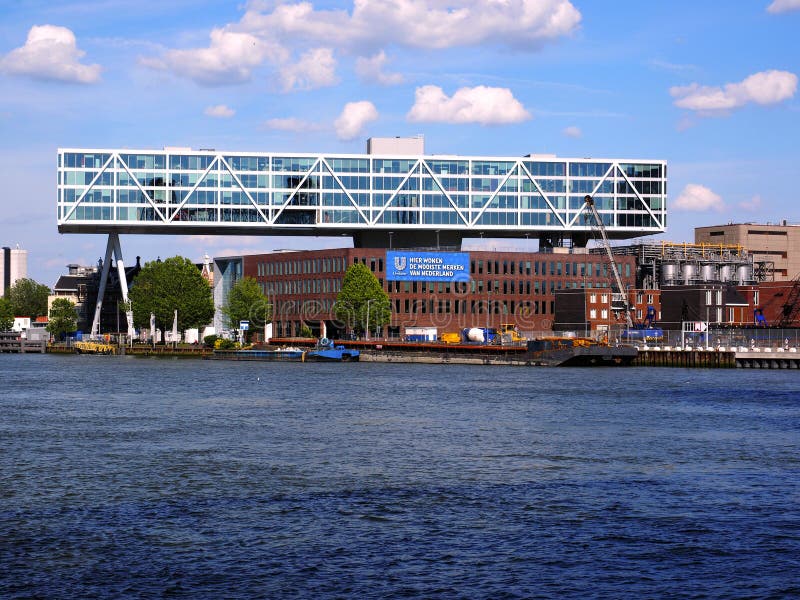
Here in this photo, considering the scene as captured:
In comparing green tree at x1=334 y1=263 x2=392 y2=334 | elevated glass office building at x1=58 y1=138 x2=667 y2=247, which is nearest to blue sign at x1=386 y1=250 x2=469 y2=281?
elevated glass office building at x1=58 y1=138 x2=667 y2=247

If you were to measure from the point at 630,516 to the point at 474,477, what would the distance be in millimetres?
8874

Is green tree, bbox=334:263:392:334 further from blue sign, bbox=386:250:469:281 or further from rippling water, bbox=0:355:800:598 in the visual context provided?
rippling water, bbox=0:355:800:598

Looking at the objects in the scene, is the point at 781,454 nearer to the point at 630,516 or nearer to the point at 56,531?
the point at 630,516

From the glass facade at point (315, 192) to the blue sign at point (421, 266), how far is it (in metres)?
5.22

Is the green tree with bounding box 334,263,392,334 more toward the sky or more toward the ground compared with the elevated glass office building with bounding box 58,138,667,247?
more toward the ground

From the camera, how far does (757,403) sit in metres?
82.0

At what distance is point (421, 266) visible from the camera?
7776 inches

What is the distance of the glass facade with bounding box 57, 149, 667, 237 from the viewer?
18775 centimetres

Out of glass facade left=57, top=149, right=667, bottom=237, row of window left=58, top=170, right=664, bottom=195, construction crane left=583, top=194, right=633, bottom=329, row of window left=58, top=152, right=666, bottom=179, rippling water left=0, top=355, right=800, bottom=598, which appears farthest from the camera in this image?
construction crane left=583, top=194, right=633, bottom=329

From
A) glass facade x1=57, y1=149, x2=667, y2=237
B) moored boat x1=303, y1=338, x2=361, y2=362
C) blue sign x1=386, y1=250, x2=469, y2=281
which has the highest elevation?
glass facade x1=57, y1=149, x2=667, y2=237

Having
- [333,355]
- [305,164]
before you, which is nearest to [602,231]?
[305,164]

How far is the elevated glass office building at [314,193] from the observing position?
18775 centimetres

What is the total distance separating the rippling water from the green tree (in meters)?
108

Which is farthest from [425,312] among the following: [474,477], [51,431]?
[474,477]
